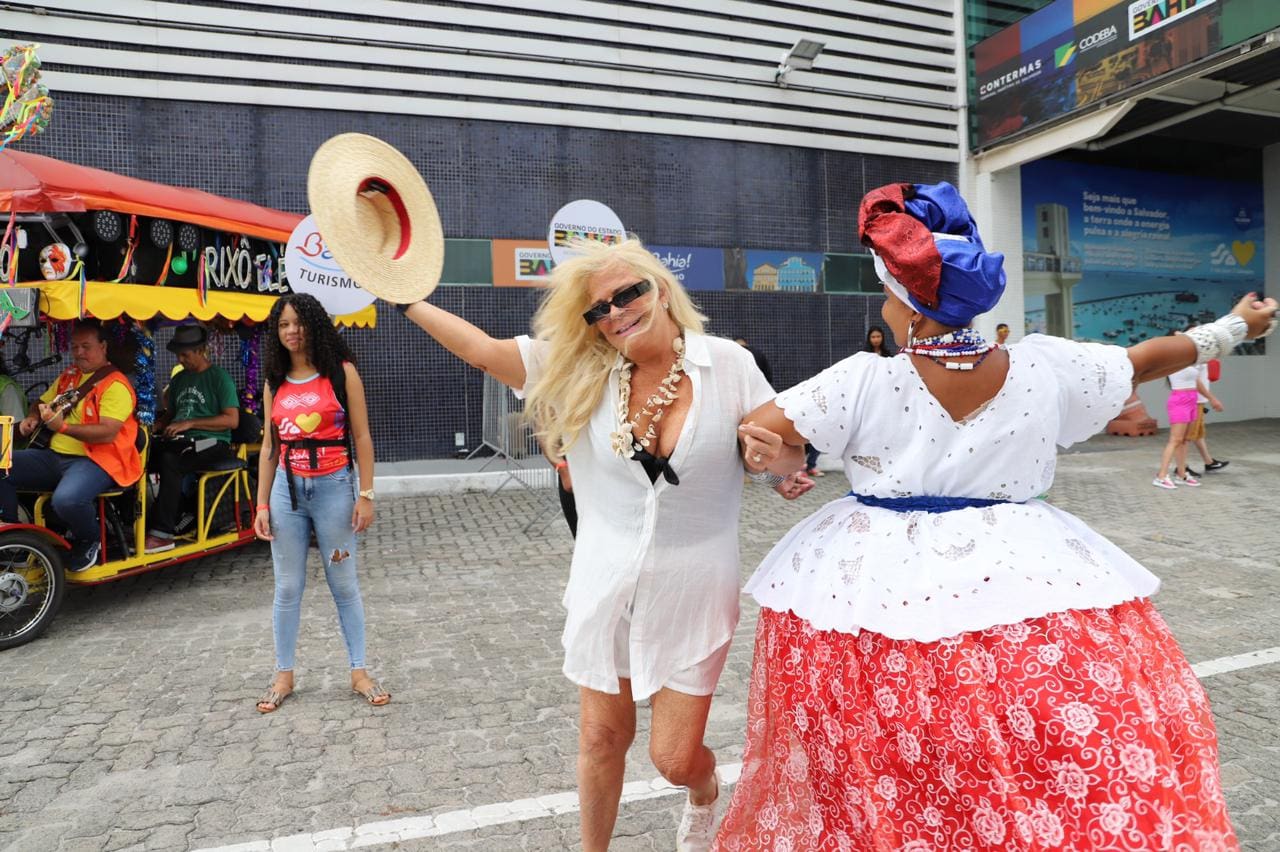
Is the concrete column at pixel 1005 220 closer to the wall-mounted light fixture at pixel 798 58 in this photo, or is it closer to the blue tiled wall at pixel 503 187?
the blue tiled wall at pixel 503 187

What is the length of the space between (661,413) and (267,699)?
2.90 m

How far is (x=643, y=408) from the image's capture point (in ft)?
8.21

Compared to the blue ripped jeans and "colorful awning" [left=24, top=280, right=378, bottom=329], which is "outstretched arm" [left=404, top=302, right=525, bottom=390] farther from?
"colorful awning" [left=24, top=280, right=378, bottom=329]

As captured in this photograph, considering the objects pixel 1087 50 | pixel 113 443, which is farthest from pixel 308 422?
pixel 1087 50

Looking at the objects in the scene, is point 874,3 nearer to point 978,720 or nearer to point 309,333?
point 309,333

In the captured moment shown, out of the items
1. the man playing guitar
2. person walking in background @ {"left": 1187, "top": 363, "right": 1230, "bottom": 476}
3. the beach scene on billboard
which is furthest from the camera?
the beach scene on billboard

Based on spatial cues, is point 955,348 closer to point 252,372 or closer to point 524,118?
point 252,372

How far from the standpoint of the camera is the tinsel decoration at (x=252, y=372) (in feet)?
26.8

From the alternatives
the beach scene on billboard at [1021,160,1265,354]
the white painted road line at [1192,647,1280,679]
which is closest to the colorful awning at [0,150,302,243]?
the white painted road line at [1192,647,1280,679]

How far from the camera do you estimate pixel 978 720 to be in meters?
1.91

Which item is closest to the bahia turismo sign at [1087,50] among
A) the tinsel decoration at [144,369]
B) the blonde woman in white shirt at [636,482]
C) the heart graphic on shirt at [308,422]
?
the blonde woman in white shirt at [636,482]

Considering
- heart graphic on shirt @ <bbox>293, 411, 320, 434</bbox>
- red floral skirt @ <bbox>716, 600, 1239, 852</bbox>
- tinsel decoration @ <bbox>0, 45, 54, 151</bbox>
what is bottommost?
red floral skirt @ <bbox>716, 600, 1239, 852</bbox>

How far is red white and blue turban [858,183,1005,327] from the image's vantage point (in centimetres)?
212

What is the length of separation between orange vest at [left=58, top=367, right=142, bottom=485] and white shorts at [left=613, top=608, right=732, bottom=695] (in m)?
4.80
